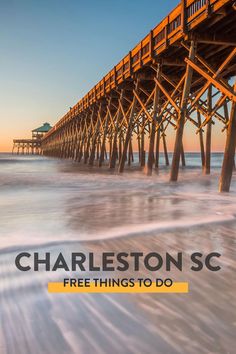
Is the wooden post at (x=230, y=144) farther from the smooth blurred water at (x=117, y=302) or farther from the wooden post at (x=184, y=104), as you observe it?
the smooth blurred water at (x=117, y=302)

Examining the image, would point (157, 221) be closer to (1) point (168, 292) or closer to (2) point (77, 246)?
(2) point (77, 246)

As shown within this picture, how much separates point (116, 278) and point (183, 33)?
8026 mm

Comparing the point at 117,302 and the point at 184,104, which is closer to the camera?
the point at 117,302

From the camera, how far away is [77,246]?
3.75 m

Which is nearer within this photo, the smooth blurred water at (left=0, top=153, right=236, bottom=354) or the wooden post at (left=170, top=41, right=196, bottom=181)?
the smooth blurred water at (left=0, top=153, right=236, bottom=354)

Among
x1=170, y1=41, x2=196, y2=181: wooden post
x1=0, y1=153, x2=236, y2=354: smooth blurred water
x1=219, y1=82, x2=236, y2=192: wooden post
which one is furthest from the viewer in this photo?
x1=170, y1=41, x2=196, y2=181: wooden post

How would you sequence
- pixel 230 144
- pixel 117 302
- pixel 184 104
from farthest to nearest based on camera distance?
pixel 184 104 < pixel 230 144 < pixel 117 302

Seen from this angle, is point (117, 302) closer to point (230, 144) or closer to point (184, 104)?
point (230, 144)

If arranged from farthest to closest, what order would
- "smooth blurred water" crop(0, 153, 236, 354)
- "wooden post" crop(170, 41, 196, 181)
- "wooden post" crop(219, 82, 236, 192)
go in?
1. "wooden post" crop(170, 41, 196, 181)
2. "wooden post" crop(219, 82, 236, 192)
3. "smooth blurred water" crop(0, 153, 236, 354)

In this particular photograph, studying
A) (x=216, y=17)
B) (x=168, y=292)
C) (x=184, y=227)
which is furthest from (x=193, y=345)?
(x=216, y=17)

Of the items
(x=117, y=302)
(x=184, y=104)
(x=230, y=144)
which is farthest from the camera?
(x=184, y=104)

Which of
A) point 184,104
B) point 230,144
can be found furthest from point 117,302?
point 184,104

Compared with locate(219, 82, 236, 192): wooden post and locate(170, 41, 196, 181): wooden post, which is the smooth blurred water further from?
locate(170, 41, 196, 181): wooden post

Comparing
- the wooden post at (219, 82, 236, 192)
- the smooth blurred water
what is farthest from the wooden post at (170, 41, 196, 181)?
the smooth blurred water
